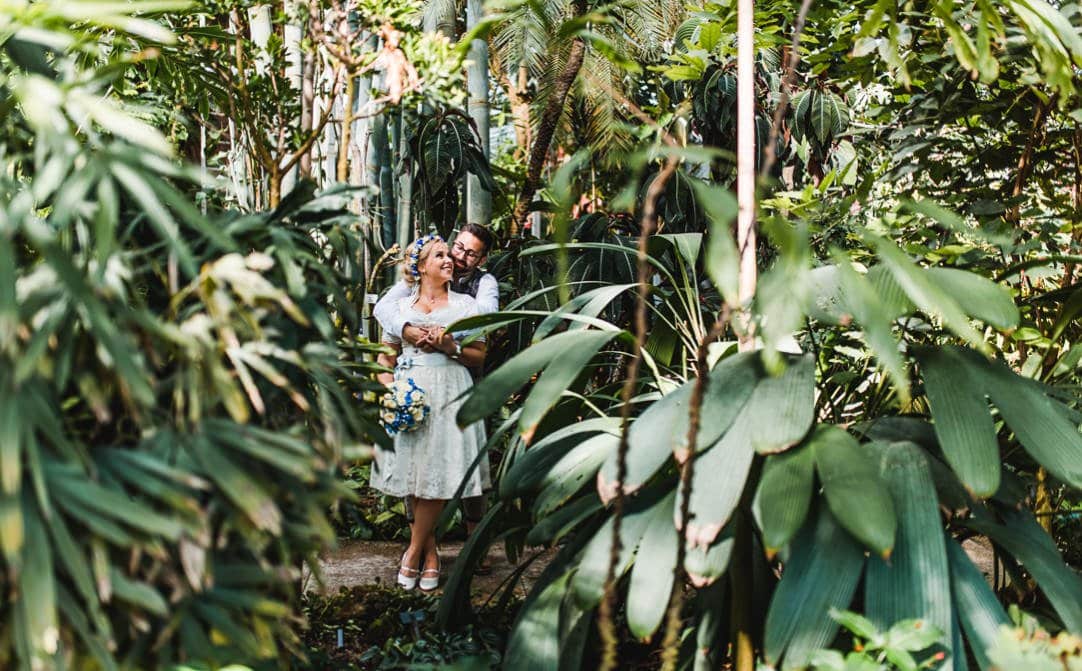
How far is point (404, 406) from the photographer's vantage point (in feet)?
9.83

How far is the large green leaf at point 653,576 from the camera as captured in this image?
147cm

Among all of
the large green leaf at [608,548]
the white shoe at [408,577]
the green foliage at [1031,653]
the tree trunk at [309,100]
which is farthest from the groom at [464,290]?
the green foliage at [1031,653]

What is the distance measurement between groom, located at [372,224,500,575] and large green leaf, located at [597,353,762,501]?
1.49 metres

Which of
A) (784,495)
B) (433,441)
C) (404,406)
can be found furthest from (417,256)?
(784,495)

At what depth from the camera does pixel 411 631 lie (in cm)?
243

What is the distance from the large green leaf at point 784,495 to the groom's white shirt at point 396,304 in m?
1.72

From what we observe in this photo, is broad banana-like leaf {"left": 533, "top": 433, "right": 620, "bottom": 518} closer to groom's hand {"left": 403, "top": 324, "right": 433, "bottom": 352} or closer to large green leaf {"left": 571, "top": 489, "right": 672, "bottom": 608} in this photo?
large green leaf {"left": 571, "top": 489, "right": 672, "bottom": 608}

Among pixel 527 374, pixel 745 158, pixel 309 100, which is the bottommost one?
pixel 527 374

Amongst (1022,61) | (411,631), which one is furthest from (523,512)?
(1022,61)

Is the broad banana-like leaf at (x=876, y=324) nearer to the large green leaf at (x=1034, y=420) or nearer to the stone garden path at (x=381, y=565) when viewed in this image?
the large green leaf at (x=1034, y=420)

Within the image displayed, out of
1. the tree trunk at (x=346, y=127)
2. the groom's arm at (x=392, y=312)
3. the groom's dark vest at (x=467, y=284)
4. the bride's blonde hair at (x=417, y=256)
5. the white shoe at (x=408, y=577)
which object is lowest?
the white shoe at (x=408, y=577)

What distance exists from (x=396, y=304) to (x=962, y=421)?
6.70 ft

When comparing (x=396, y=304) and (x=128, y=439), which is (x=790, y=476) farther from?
(x=396, y=304)

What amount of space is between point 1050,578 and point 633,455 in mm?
730
